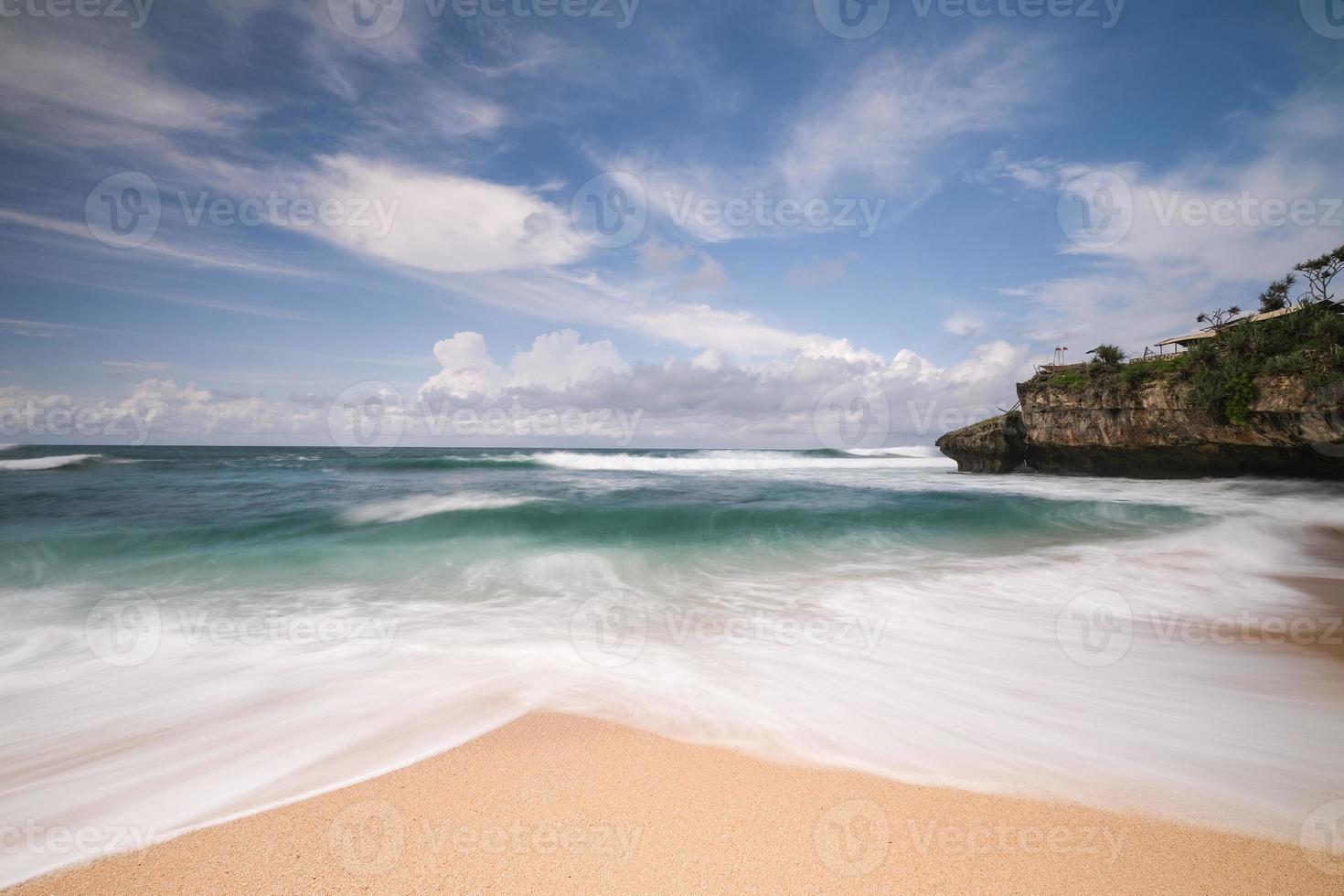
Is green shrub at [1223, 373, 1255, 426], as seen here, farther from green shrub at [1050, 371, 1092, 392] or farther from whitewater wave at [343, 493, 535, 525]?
whitewater wave at [343, 493, 535, 525]

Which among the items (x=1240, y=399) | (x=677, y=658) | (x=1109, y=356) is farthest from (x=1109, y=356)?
(x=677, y=658)

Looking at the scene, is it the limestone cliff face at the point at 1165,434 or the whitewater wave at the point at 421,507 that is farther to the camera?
the limestone cliff face at the point at 1165,434

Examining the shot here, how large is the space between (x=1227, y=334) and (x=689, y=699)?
23132mm

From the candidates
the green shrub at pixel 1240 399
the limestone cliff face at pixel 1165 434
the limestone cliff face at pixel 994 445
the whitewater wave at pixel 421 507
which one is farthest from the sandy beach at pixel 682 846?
the limestone cliff face at pixel 994 445

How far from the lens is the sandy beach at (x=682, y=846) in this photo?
2.15 m

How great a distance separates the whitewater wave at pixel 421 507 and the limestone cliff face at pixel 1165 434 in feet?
74.1

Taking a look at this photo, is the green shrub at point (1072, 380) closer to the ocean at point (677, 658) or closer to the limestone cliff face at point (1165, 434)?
the limestone cliff face at point (1165, 434)

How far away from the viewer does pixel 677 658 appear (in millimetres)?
4992

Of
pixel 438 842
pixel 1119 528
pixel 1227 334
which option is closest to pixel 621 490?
pixel 1119 528

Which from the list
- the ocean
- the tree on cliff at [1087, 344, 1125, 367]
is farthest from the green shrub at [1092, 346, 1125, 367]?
the ocean

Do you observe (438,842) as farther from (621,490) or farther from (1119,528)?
(621,490)

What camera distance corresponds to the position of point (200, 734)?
3.60m

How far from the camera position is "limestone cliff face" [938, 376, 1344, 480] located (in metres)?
15.3

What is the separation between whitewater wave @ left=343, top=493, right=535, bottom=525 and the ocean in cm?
146
